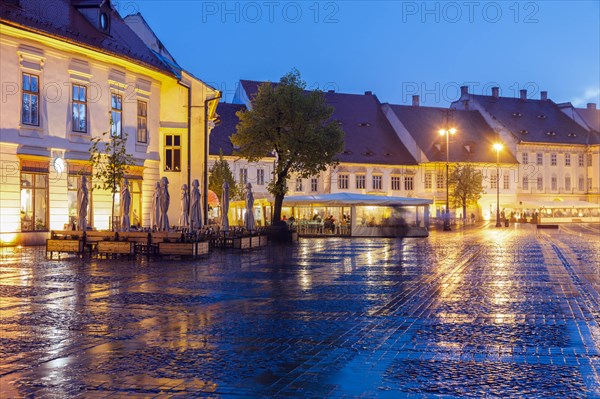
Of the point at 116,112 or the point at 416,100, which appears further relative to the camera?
the point at 416,100

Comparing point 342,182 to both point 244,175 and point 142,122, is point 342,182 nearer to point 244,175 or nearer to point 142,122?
point 244,175

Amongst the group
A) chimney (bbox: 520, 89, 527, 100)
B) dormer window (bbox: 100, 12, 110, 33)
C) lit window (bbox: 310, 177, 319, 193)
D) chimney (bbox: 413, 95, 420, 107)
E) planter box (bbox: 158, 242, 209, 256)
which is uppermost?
chimney (bbox: 520, 89, 527, 100)

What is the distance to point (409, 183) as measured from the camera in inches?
3588

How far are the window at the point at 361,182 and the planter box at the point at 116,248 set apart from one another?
61197 mm

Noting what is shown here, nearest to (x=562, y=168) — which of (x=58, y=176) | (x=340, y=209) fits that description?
(x=340, y=209)

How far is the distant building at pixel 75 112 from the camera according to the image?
107ft

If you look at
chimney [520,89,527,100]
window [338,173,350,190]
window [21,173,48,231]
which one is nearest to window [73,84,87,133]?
window [21,173,48,231]

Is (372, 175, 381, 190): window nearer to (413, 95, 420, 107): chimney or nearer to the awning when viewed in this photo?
(413, 95, 420, 107): chimney

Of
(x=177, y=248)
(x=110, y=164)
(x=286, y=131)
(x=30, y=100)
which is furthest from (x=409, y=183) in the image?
(x=177, y=248)

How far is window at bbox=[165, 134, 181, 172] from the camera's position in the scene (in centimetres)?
4400

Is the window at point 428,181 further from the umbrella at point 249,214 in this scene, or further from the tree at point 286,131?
the umbrella at point 249,214

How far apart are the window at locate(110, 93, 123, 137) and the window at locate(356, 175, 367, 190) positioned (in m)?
49.7

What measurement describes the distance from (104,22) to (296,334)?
101ft

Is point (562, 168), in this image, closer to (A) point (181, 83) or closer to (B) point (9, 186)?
(A) point (181, 83)
